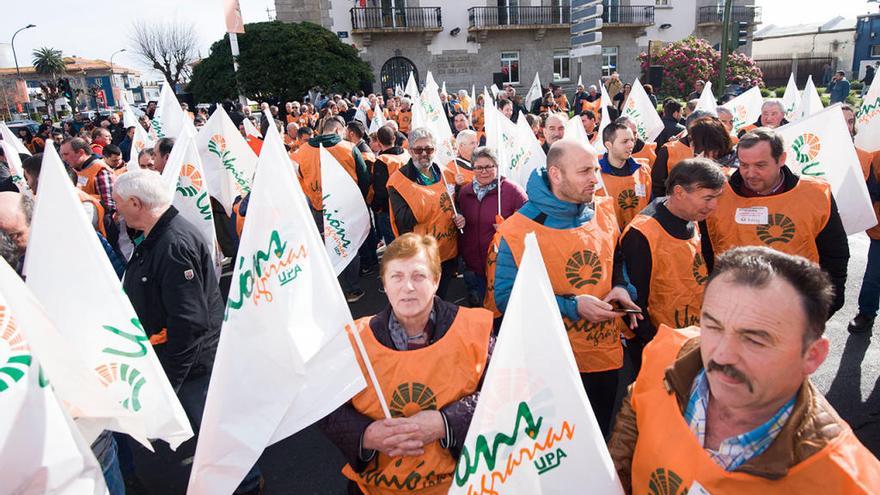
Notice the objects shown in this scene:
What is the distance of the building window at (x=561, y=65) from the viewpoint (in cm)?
2898

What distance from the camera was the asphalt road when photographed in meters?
3.32

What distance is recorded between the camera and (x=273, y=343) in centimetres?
211

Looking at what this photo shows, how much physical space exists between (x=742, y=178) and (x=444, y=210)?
2188 millimetres

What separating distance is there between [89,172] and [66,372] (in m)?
4.56

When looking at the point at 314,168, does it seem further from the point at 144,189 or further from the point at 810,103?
the point at 810,103

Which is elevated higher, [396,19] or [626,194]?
[396,19]

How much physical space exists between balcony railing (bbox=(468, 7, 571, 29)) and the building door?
12.5 ft

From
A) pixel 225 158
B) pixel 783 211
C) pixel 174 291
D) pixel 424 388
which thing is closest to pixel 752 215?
pixel 783 211

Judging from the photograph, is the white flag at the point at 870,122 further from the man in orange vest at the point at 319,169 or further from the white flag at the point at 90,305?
the white flag at the point at 90,305

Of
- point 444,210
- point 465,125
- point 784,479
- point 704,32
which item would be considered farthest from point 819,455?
point 704,32

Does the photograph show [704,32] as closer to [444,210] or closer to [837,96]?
[837,96]

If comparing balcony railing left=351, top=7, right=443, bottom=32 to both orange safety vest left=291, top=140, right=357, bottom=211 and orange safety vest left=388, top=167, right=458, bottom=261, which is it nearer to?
orange safety vest left=291, top=140, right=357, bottom=211

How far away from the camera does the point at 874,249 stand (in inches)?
172

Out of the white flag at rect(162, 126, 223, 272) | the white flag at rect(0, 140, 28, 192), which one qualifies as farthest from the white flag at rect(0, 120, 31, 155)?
the white flag at rect(162, 126, 223, 272)
